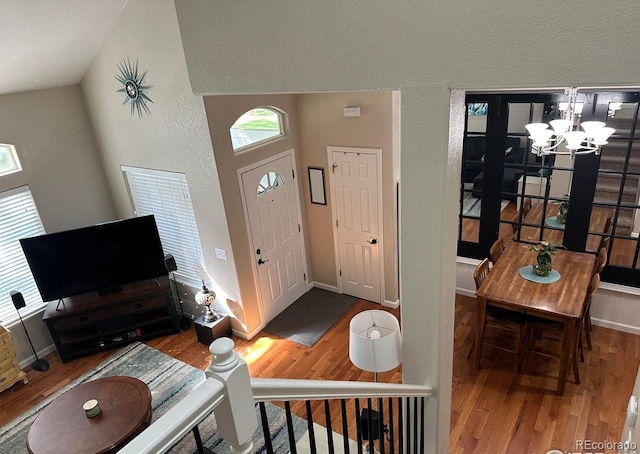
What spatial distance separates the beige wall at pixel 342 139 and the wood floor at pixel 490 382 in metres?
0.97

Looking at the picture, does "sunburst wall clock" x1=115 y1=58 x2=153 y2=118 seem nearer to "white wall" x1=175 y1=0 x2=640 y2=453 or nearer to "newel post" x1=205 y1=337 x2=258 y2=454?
"white wall" x1=175 y1=0 x2=640 y2=453

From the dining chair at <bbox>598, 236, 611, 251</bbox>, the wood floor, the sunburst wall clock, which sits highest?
the sunburst wall clock

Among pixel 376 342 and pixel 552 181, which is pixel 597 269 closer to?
pixel 552 181

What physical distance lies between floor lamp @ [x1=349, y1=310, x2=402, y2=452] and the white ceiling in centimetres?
352

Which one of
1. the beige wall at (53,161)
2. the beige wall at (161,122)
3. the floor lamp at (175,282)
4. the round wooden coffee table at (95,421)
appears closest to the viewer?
the round wooden coffee table at (95,421)

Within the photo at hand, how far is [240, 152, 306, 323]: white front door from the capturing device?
498 cm

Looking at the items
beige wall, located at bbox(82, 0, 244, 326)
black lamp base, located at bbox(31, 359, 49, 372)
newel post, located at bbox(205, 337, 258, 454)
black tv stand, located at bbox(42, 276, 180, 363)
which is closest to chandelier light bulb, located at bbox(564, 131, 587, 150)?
beige wall, located at bbox(82, 0, 244, 326)

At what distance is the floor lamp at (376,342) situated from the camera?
273cm

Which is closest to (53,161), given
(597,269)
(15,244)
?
(15,244)

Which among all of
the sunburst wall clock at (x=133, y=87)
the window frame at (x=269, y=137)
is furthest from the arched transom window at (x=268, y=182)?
the sunburst wall clock at (x=133, y=87)

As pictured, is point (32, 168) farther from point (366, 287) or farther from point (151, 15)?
point (366, 287)

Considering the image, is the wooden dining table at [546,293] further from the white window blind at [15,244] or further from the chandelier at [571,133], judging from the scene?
the white window blind at [15,244]

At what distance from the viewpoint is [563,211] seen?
4.89 meters

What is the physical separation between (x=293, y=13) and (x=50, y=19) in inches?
119
